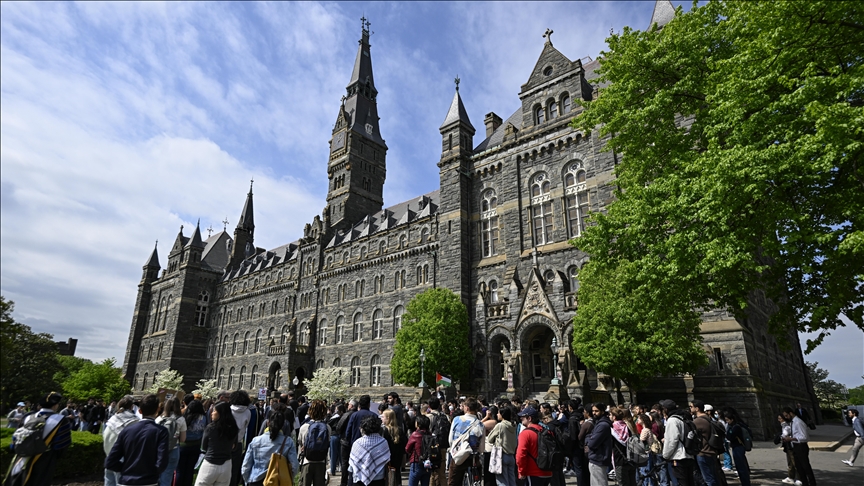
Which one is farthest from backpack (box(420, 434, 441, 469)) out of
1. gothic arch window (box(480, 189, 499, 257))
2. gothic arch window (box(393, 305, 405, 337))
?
gothic arch window (box(393, 305, 405, 337))

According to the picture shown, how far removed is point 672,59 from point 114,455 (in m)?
14.7

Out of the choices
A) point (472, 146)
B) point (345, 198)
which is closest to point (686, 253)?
point (472, 146)

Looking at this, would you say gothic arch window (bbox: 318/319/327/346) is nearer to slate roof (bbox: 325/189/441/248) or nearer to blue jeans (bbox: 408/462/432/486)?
slate roof (bbox: 325/189/441/248)

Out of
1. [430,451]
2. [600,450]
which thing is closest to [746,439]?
[600,450]

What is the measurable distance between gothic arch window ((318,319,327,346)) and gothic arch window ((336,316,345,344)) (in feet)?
5.65

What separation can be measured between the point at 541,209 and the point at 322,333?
24.6 metres

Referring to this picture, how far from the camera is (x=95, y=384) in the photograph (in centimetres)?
4562

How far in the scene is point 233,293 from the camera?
5894 cm

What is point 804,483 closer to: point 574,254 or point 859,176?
point 859,176

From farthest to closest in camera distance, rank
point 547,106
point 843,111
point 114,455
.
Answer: point 547,106
point 843,111
point 114,455

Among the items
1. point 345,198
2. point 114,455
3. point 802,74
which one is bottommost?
point 114,455

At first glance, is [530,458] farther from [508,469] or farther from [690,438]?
[690,438]

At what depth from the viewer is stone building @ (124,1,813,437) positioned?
23.4m

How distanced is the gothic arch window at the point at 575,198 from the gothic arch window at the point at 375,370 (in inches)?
739
